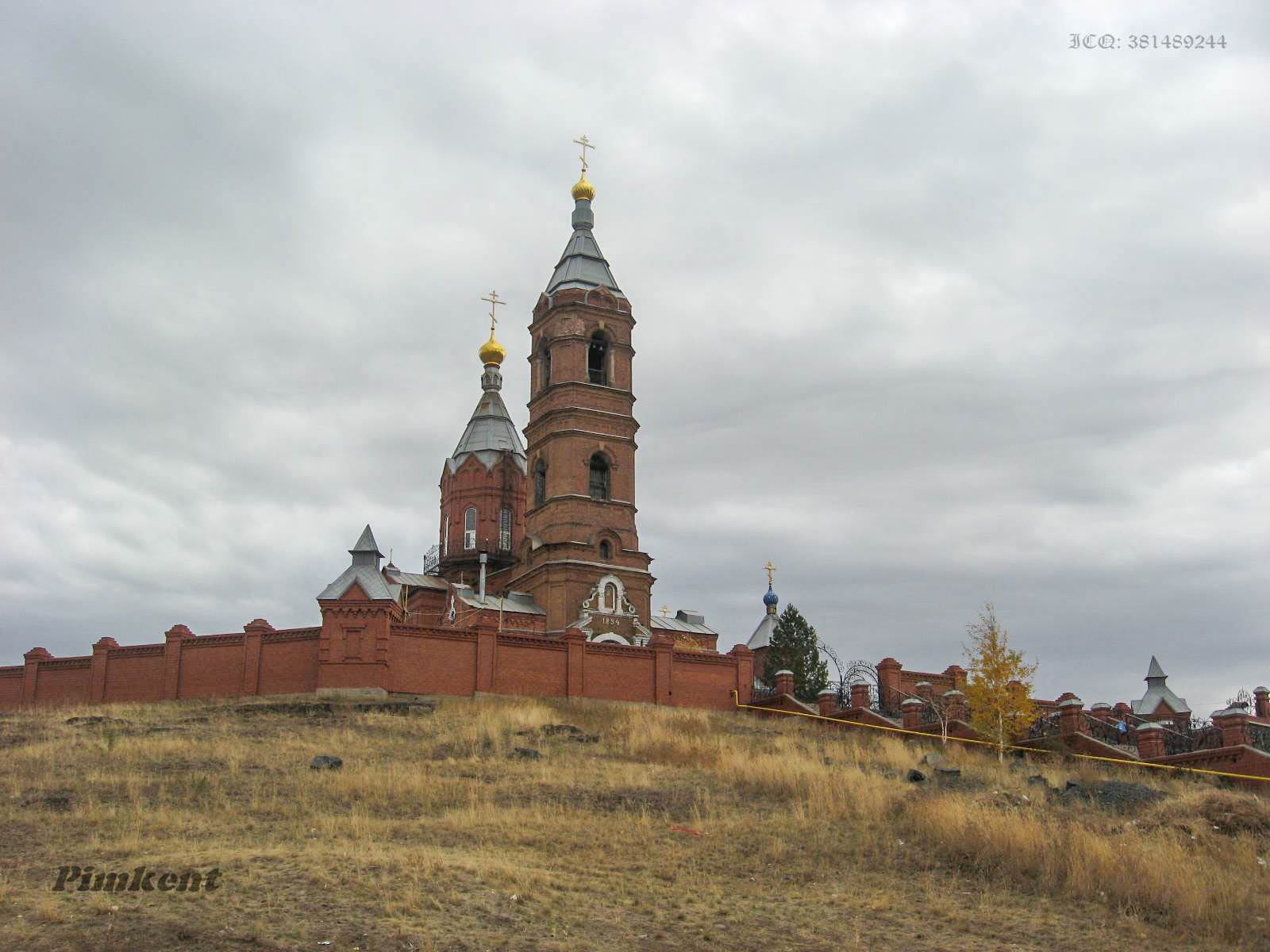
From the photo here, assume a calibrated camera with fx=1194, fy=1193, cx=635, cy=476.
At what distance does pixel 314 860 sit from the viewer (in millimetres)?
13273

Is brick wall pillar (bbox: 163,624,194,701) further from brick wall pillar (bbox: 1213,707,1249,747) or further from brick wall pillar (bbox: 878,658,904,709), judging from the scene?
brick wall pillar (bbox: 1213,707,1249,747)

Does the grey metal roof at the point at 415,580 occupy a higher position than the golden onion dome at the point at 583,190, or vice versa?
the golden onion dome at the point at 583,190

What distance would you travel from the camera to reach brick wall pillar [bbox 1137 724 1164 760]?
81.5 ft

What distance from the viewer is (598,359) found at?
45.1 m

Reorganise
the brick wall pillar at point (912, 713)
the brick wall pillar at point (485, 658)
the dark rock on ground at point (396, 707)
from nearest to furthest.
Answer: the dark rock on ground at point (396, 707)
the brick wall pillar at point (912, 713)
the brick wall pillar at point (485, 658)

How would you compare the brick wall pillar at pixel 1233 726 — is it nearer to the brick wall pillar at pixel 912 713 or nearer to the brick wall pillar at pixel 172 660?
the brick wall pillar at pixel 912 713

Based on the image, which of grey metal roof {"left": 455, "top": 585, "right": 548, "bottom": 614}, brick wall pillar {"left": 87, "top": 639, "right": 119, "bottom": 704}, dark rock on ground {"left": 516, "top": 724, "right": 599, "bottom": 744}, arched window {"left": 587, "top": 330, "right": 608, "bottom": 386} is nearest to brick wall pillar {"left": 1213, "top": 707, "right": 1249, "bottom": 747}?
dark rock on ground {"left": 516, "top": 724, "right": 599, "bottom": 744}

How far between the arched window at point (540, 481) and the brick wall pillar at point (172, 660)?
46.5ft

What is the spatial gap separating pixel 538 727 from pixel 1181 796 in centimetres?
1376

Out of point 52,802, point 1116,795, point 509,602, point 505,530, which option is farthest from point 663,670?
point 52,802

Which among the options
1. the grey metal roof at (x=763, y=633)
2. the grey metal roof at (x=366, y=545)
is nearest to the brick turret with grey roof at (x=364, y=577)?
the grey metal roof at (x=366, y=545)

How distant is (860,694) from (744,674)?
409 centimetres

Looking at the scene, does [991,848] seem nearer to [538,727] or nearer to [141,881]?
[141,881]

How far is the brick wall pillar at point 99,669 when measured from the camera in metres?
33.4
